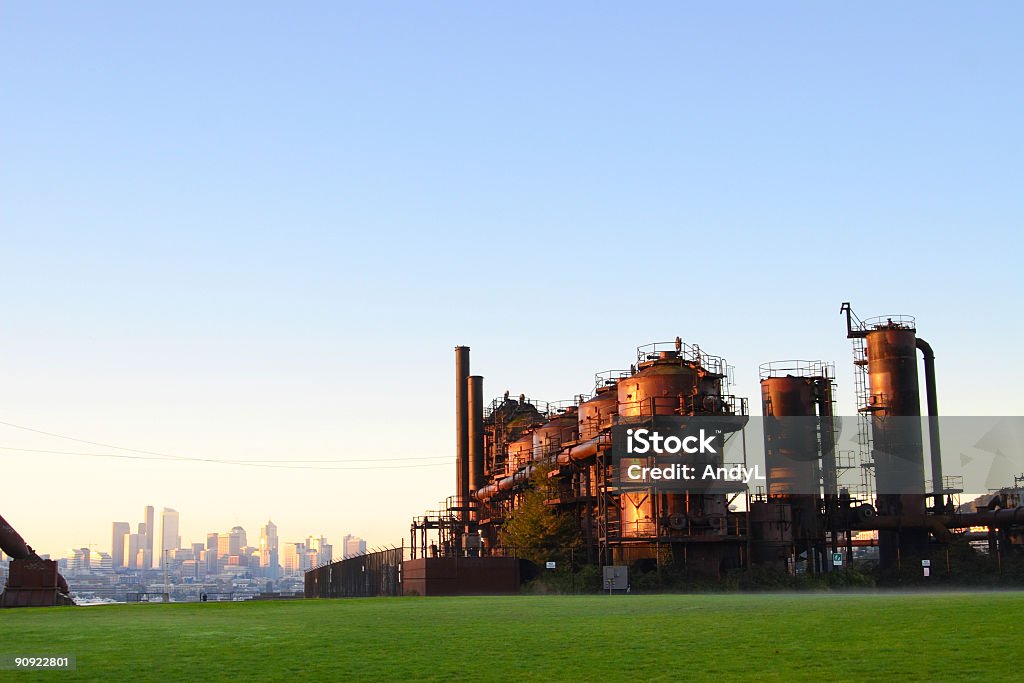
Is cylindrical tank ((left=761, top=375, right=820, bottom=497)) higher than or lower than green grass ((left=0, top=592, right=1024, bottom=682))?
higher

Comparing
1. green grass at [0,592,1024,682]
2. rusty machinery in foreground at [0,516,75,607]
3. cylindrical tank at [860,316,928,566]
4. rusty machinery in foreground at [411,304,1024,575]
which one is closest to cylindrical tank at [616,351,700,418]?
rusty machinery in foreground at [411,304,1024,575]

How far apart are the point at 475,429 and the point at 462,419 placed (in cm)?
160

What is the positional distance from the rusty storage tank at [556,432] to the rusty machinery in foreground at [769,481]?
0.39 ft

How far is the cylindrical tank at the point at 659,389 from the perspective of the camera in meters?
62.0

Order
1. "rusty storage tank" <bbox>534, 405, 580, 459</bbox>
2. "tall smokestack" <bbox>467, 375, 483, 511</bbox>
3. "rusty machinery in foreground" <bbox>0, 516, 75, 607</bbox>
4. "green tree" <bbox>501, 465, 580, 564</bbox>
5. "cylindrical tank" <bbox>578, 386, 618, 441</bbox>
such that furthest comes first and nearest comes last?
"tall smokestack" <bbox>467, 375, 483, 511</bbox>, "rusty storage tank" <bbox>534, 405, 580, 459</bbox>, "cylindrical tank" <bbox>578, 386, 618, 441</bbox>, "green tree" <bbox>501, 465, 580, 564</bbox>, "rusty machinery in foreground" <bbox>0, 516, 75, 607</bbox>

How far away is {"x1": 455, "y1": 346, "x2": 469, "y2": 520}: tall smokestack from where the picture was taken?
96375 millimetres

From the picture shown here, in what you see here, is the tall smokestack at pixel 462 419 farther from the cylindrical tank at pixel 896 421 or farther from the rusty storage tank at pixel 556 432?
the cylindrical tank at pixel 896 421

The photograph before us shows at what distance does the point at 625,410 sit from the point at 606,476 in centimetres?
406

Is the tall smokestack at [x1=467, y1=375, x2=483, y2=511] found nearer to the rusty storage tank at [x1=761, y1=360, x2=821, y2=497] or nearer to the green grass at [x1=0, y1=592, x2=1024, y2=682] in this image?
the rusty storage tank at [x1=761, y1=360, x2=821, y2=497]

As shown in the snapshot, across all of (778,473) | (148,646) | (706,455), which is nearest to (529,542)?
(706,455)

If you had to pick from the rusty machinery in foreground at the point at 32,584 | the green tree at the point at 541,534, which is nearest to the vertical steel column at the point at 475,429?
the green tree at the point at 541,534

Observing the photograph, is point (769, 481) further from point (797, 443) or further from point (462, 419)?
point (462, 419)

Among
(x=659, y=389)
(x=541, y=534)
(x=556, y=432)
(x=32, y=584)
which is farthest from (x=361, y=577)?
(x=659, y=389)

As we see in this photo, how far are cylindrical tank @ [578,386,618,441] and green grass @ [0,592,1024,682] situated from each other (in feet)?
133
